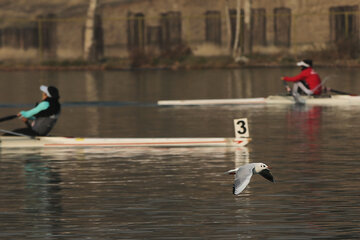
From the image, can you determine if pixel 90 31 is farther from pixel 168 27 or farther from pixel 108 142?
pixel 108 142

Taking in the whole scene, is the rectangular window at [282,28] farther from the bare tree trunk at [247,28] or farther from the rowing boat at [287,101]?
the rowing boat at [287,101]

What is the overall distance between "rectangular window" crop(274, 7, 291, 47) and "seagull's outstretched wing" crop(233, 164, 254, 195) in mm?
75183

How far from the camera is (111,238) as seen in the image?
14180mm

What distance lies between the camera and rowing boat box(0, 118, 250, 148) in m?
25.1

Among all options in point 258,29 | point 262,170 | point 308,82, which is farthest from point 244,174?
point 258,29

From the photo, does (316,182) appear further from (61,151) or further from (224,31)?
(224,31)

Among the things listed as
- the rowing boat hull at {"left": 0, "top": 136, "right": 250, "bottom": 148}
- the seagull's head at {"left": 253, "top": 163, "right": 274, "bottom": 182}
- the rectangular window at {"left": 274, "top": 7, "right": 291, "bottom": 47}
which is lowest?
the rectangular window at {"left": 274, "top": 7, "right": 291, "bottom": 47}

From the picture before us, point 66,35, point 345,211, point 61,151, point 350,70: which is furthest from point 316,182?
point 66,35

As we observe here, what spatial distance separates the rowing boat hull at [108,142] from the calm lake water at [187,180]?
0.38 m

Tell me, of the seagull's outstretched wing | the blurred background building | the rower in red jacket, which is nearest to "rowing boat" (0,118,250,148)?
the seagull's outstretched wing

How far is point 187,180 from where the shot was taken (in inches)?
768

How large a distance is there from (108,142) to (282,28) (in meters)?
73.2

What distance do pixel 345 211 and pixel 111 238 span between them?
3.44 m

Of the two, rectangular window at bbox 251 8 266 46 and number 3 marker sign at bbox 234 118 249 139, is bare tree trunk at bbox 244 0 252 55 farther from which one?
number 3 marker sign at bbox 234 118 249 139
